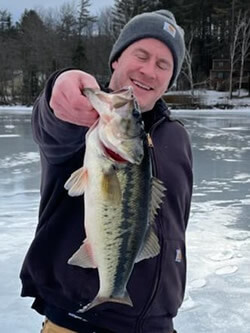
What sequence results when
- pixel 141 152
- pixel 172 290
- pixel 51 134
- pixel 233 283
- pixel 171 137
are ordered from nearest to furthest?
pixel 141 152
pixel 51 134
pixel 172 290
pixel 171 137
pixel 233 283

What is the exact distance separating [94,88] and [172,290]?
3.07ft

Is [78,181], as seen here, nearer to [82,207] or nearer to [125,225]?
[125,225]

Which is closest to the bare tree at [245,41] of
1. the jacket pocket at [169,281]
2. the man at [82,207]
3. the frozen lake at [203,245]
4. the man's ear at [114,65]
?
the frozen lake at [203,245]

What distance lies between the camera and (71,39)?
5144 centimetres

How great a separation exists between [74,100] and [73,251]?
61cm

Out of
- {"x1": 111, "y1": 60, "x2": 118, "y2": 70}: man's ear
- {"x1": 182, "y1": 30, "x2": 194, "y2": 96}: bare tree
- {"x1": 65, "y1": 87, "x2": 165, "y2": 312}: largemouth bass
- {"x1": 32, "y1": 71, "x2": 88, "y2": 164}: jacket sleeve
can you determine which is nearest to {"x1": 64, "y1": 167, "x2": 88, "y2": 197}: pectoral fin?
{"x1": 65, "y1": 87, "x2": 165, "y2": 312}: largemouth bass

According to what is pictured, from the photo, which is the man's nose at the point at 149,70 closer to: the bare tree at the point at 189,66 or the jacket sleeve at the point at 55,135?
the jacket sleeve at the point at 55,135

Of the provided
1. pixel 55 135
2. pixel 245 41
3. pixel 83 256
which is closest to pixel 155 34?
pixel 55 135

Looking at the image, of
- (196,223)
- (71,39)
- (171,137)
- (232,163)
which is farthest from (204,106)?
(171,137)

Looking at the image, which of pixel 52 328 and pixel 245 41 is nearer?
pixel 52 328

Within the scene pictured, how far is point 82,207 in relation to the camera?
1.75 metres

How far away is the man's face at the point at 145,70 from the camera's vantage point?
6.49ft

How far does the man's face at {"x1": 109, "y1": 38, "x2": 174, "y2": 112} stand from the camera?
1.98m

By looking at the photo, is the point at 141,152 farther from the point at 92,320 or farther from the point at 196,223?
the point at 196,223
